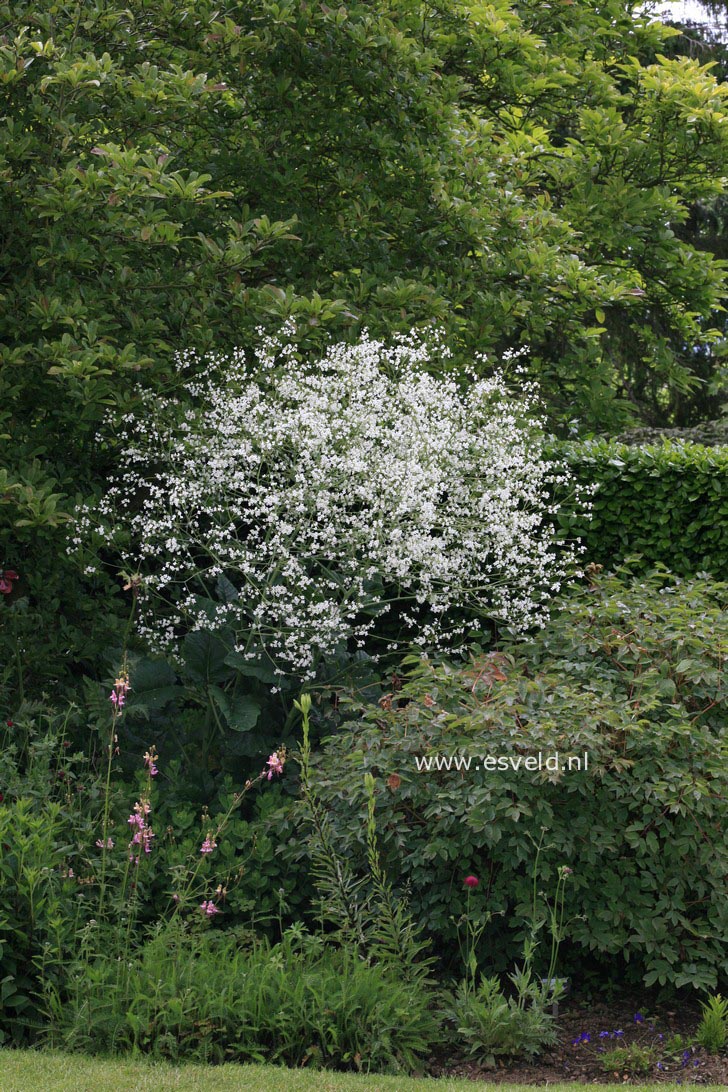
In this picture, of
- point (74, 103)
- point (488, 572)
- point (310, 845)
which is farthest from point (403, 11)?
point (310, 845)

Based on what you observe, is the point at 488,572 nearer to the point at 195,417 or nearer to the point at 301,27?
the point at 195,417

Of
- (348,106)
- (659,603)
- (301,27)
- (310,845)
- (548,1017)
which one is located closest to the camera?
(548,1017)

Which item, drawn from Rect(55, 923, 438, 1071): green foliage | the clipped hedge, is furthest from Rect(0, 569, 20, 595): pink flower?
the clipped hedge

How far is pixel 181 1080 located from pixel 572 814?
1806 mm

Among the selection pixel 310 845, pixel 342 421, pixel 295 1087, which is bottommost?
pixel 295 1087

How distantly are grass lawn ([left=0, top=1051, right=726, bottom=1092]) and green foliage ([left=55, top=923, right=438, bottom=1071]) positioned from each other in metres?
0.12

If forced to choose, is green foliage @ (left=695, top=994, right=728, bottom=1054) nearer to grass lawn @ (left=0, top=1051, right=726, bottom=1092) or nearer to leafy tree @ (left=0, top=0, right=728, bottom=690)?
grass lawn @ (left=0, top=1051, right=726, bottom=1092)

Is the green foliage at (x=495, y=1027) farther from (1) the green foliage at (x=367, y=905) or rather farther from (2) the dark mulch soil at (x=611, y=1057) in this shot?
(1) the green foliage at (x=367, y=905)

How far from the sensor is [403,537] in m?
5.25

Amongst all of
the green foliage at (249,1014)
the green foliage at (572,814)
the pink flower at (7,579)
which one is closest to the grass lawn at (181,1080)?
the green foliage at (249,1014)

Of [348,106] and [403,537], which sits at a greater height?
[348,106]

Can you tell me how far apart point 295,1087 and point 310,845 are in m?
1.06

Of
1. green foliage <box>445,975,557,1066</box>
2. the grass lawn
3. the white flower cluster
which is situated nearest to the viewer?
the grass lawn

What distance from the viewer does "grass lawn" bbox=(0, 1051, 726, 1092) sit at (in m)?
3.22
